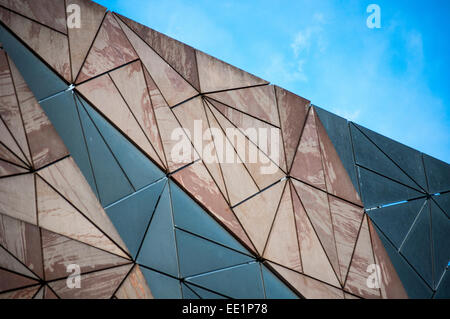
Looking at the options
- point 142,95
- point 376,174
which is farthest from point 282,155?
point 142,95

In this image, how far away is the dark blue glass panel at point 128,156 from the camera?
8.32m

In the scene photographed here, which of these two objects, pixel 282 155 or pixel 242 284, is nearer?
pixel 242 284

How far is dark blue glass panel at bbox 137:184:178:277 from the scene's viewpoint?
25.7 ft

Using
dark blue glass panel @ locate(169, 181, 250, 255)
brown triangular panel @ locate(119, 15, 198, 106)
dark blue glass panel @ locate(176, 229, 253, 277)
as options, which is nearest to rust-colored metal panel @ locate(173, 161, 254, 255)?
dark blue glass panel @ locate(169, 181, 250, 255)

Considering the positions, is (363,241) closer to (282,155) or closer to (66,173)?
(282,155)

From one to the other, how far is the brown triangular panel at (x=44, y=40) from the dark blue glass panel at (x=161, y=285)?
453 cm

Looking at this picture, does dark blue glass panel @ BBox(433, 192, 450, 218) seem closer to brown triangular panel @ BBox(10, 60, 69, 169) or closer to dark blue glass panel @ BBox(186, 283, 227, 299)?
dark blue glass panel @ BBox(186, 283, 227, 299)

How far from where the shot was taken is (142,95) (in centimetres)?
898

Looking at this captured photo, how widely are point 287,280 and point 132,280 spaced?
3.53 m

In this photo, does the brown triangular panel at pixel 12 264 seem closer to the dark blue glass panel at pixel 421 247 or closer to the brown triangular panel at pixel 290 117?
the brown triangular panel at pixel 290 117

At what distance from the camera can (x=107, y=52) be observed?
8945 mm

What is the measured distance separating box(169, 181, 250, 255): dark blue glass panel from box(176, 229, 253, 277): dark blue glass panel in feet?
0.45

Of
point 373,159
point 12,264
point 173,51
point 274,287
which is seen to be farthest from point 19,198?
point 373,159

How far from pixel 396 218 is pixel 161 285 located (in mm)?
7030
